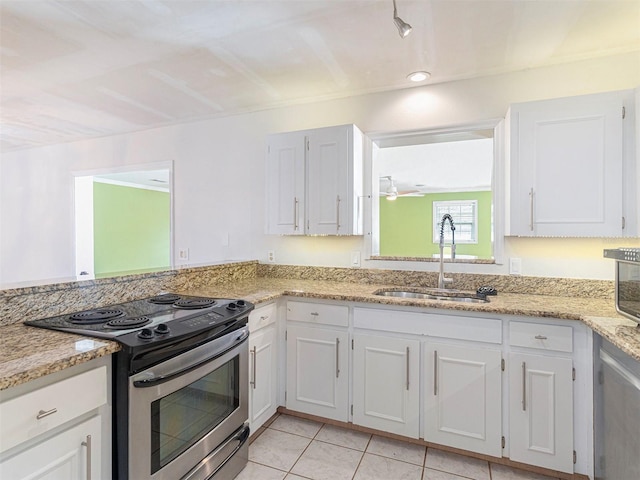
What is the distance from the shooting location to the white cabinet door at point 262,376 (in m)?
2.05

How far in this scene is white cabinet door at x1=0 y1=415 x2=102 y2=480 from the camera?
0.97m

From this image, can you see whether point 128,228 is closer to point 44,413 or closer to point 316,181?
point 316,181

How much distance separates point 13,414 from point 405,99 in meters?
2.72

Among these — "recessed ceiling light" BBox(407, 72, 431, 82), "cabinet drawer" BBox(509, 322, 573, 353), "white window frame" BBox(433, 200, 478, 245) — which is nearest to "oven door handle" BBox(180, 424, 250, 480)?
"cabinet drawer" BBox(509, 322, 573, 353)

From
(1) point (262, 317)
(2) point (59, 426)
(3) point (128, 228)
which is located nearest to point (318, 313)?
(1) point (262, 317)

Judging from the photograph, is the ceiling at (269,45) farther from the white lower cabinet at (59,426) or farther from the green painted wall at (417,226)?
the green painted wall at (417,226)

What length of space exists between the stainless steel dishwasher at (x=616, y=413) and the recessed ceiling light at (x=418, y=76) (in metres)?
1.87

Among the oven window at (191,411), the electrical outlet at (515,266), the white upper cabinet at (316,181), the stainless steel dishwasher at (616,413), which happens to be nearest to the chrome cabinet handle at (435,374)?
the stainless steel dishwasher at (616,413)

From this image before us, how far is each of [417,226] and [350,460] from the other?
6.47 meters

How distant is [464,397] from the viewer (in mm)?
1911

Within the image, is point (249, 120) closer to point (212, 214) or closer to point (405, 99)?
point (212, 214)

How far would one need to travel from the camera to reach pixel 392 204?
8172 millimetres

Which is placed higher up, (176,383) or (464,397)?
(176,383)

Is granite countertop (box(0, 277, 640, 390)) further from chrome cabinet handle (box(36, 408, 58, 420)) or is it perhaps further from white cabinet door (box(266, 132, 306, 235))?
white cabinet door (box(266, 132, 306, 235))
